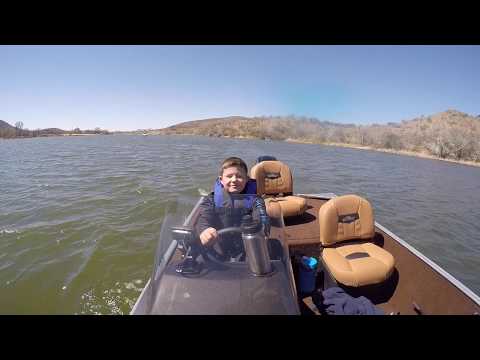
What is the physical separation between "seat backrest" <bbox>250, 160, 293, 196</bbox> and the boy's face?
303 cm

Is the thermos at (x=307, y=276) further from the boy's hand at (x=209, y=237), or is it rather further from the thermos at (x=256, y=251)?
the boy's hand at (x=209, y=237)

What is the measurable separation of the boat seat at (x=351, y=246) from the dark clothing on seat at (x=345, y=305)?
0.27 metres

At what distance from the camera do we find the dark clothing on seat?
2378mm

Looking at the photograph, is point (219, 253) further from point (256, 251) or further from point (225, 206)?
point (225, 206)

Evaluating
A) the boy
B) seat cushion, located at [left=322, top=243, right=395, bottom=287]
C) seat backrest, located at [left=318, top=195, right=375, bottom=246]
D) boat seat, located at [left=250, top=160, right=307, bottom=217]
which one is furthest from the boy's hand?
boat seat, located at [left=250, top=160, right=307, bottom=217]

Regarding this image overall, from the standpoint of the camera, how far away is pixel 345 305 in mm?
2498

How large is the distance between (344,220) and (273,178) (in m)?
2.59

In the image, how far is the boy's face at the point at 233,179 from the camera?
2791 mm

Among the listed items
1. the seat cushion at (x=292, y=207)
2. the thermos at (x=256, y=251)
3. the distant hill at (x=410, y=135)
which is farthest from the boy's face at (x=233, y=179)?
the distant hill at (x=410, y=135)

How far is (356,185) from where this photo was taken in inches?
588
